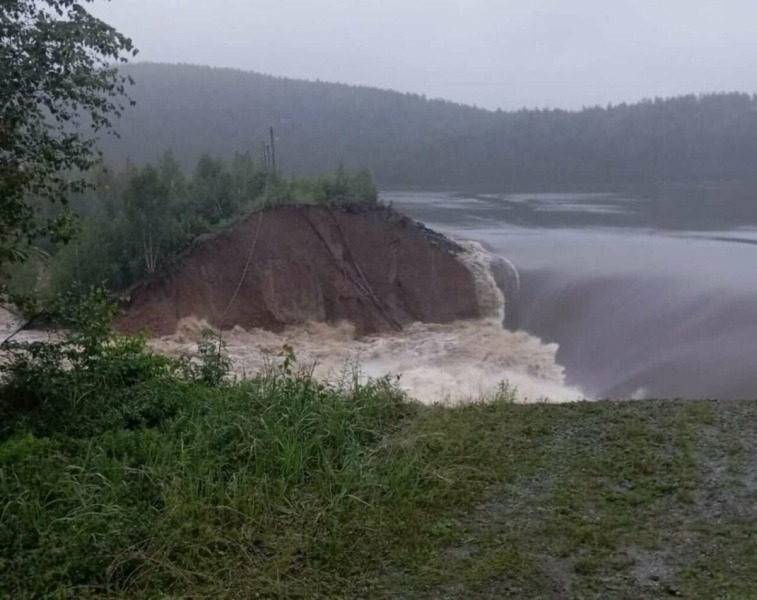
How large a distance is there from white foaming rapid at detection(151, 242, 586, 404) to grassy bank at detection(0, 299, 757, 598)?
5714 millimetres

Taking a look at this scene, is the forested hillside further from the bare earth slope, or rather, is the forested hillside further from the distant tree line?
the bare earth slope

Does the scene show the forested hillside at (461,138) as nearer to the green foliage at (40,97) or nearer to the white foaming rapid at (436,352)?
the white foaming rapid at (436,352)

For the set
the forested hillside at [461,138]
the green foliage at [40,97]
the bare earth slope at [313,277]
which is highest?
the forested hillside at [461,138]

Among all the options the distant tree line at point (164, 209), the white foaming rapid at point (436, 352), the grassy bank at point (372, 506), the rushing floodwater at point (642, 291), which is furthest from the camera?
the distant tree line at point (164, 209)

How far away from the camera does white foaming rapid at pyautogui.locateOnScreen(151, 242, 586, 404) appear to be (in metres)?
13.6

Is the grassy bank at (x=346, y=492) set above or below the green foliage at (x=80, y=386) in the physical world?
below

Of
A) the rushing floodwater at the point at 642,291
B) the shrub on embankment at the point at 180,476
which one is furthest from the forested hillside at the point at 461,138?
the shrub on embankment at the point at 180,476

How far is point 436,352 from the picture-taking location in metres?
16.4

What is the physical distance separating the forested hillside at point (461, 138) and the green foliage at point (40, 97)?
97.2ft

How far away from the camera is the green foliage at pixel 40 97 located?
5.82 meters

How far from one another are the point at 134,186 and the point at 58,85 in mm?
13051

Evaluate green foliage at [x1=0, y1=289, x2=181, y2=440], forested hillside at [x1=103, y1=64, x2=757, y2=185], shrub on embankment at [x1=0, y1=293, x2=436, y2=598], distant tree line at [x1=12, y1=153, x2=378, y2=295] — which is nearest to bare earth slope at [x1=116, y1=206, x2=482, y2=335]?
distant tree line at [x1=12, y1=153, x2=378, y2=295]

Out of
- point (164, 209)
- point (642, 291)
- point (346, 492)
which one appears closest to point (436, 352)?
point (642, 291)

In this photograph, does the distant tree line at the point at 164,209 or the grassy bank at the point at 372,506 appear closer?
the grassy bank at the point at 372,506
